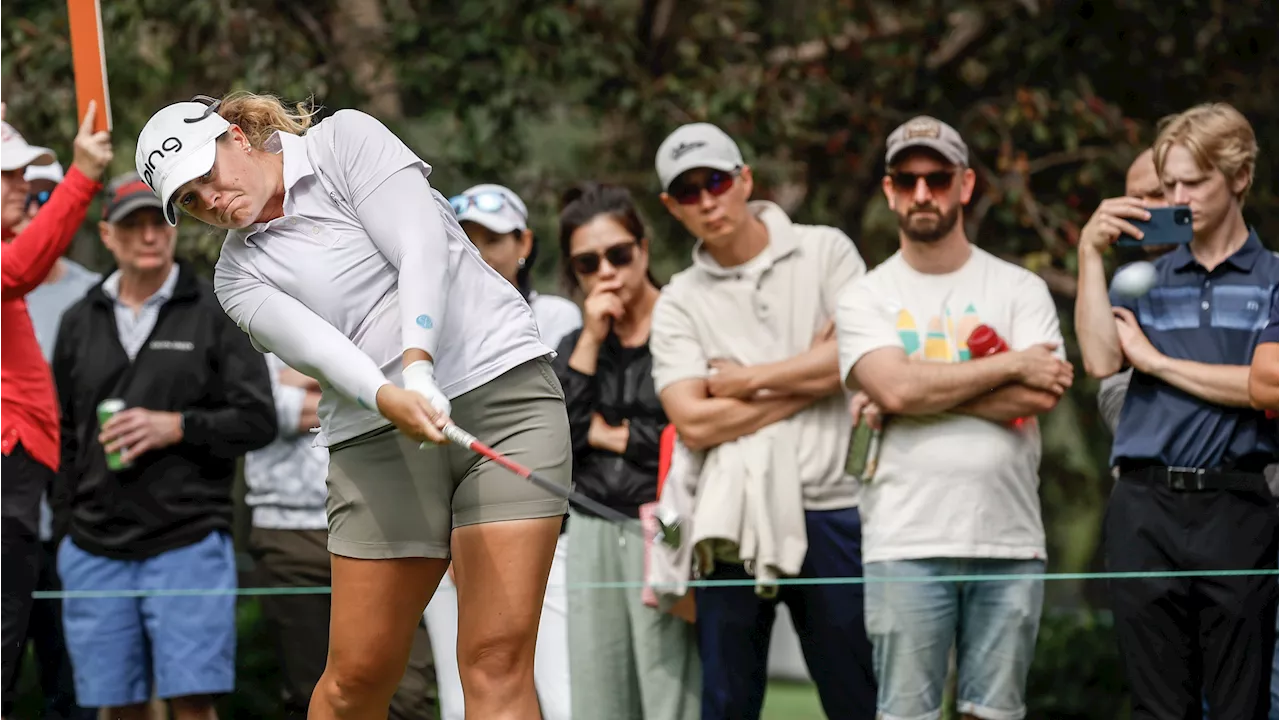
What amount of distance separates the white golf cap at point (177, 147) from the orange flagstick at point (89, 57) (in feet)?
5.25

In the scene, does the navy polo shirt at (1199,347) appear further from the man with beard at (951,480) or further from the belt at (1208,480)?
the man with beard at (951,480)

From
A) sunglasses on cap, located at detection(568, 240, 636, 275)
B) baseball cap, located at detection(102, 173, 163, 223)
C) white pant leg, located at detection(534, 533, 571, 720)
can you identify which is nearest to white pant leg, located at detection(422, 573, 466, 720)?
white pant leg, located at detection(534, 533, 571, 720)

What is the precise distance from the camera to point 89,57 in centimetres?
506

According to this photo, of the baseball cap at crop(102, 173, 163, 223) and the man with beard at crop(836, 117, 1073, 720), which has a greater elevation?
the baseball cap at crop(102, 173, 163, 223)

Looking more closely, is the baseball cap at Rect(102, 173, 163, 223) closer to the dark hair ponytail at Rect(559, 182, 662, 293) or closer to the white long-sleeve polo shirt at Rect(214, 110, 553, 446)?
the dark hair ponytail at Rect(559, 182, 662, 293)

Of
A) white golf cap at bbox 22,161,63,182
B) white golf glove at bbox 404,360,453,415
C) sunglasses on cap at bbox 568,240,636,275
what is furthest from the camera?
white golf cap at bbox 22,161,63,182

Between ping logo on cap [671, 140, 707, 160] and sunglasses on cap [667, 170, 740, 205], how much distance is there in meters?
0.08

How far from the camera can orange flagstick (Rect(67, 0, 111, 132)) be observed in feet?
16.5

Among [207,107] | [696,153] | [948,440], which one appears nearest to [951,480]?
[948,440]

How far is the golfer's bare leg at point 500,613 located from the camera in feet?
11.3

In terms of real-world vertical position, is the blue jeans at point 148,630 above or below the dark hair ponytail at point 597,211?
below

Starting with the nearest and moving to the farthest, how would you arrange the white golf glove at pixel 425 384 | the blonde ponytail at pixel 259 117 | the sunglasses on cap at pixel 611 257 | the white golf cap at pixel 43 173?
the white golf glove at pixel 425 384 → the blonde ponytail at pixel 259 117 → the sunglasses on cap at pixel 611 257 → the white golf cap at pixel 43 173

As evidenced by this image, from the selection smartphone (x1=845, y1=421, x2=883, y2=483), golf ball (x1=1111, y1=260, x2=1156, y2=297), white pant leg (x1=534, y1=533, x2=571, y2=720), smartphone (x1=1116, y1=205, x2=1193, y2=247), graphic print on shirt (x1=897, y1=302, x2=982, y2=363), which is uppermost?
smartphone (x1=1116, y1=205, x2=1193, y2=247)

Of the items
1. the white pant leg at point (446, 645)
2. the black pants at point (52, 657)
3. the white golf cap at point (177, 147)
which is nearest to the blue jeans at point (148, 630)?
the black pants at point (52, 657)
